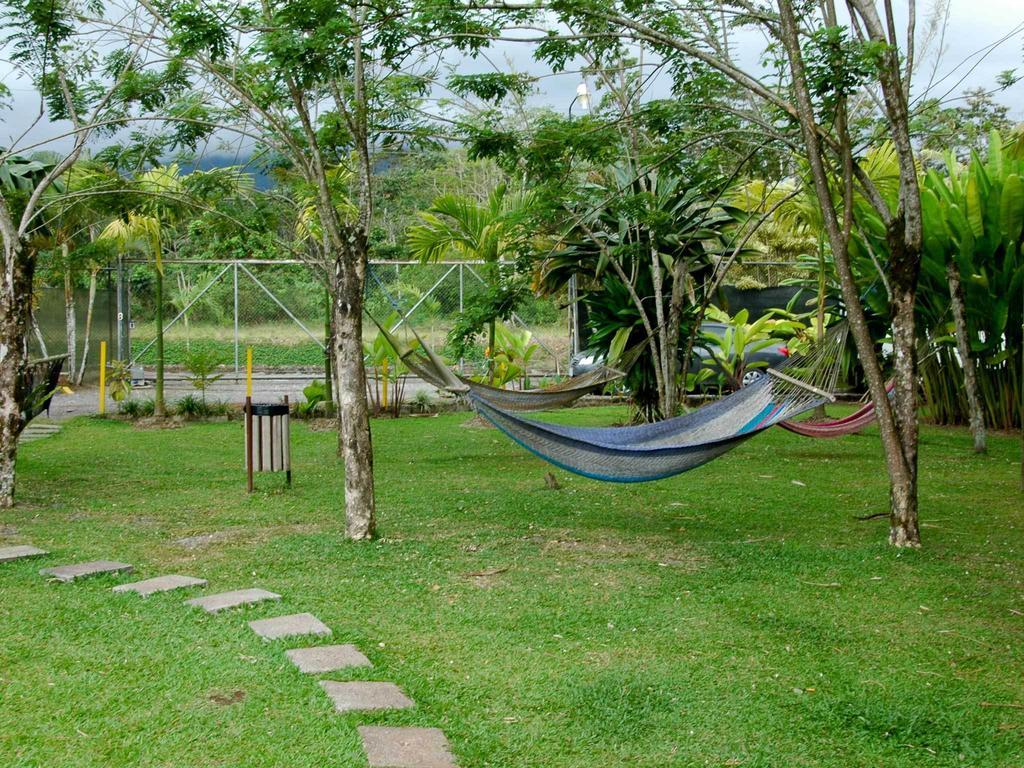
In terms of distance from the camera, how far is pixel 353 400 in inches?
229

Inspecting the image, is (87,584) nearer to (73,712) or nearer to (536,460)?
(73,712)

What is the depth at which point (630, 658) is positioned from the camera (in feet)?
12.5

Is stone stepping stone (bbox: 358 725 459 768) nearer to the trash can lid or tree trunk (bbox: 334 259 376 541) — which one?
tree trunk (bbox: 334 259 376 541)

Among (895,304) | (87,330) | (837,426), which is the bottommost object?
(837,426)

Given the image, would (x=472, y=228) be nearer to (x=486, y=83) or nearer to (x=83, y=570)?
(x=486, y=83)

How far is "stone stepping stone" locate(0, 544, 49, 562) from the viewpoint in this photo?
206 inches

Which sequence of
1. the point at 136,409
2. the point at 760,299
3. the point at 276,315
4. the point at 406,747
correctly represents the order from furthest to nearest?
1. the point at 276,315
2. the point at 760,299
3. the point at 136,409
4. the point at 406,747

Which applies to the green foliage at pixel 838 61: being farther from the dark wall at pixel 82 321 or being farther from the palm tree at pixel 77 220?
the dark wall at pixel 82 321

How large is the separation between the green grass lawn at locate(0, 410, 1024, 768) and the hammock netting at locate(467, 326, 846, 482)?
460 mm

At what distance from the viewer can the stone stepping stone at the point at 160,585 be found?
182 inches

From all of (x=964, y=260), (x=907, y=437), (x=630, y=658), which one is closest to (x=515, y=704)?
(x=630, y=658)

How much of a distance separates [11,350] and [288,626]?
12.1 ft

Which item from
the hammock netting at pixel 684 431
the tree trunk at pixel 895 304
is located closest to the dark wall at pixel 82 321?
the hammock netting at pixel 684 431

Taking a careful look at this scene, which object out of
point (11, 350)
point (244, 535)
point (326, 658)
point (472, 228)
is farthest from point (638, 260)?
point (326, 658)
